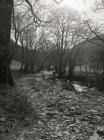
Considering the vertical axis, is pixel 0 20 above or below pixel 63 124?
above

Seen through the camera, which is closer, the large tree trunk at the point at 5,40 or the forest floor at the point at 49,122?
the forest floor at the point at 49,122

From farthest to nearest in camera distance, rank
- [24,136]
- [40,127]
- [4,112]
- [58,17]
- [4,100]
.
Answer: [58,17]
[4,100]
[4,112]
[40,127]
[24,136]

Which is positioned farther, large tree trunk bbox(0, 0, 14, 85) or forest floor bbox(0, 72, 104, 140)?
large tree trunk bbox(0, 0, 14, 85)

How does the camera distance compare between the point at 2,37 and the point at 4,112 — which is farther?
the point at 2,37

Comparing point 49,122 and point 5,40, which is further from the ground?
point 5,40

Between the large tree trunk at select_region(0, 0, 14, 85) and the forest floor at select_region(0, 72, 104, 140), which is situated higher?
the large tree trunk at select_region(0, 0, 14, 85)

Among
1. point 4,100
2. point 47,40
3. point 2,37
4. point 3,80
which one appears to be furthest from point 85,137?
point 47,40

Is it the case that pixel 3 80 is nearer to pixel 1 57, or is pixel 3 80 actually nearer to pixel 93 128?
pixel 1 57

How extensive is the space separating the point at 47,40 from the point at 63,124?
37904 mm

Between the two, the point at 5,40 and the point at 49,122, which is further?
the point at 5,40

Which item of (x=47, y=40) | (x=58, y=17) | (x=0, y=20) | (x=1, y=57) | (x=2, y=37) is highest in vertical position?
(x=58, y=17)

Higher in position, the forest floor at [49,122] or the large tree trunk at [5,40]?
the large tree trunk at [5,40]

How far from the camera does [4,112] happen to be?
692 centimetres

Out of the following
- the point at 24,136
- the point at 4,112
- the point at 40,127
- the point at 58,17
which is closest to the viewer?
the point at 24,136
